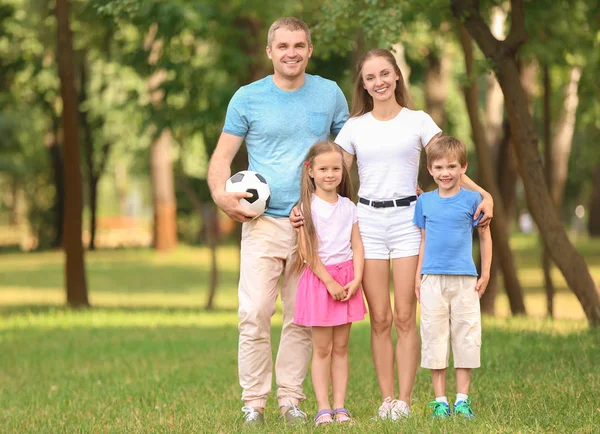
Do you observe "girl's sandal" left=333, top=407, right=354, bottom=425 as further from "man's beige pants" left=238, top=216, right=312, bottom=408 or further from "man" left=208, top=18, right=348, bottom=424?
"man's beige pants" left=238, top=216, right=312, bottom=408

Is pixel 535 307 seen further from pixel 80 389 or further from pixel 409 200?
pixel 409 200

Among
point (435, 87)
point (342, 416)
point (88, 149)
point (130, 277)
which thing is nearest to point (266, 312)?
point (342, 416)

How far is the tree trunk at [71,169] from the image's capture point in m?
16.4

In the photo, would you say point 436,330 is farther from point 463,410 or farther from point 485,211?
point 485,211

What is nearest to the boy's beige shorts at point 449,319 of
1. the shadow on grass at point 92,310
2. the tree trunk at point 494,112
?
the shadow on grass at point 92,310

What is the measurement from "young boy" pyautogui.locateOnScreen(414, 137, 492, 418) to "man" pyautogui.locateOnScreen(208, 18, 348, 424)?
787 millimetres

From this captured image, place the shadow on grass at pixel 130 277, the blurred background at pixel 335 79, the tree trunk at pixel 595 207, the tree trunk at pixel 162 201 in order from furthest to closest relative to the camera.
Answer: the tree trunk at pixel 595 207 → the tree trunk at pixel 162 201 → the shadow on grass at pixel 130 277 → the blurred background at pixel 335 79

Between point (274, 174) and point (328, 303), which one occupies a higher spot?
point (274, 174)

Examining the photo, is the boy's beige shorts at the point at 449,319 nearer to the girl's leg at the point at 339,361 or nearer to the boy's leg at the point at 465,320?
the boy's leg at the point at 465,320

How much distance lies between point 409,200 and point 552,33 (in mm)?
9229

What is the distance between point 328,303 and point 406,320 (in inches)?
19.0

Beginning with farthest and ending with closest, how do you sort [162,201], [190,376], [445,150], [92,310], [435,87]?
[162,201]
[435,87]
[92,310]
[190,376]
[445,150]

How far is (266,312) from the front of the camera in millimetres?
6523

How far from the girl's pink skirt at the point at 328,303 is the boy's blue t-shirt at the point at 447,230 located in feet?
1.47
